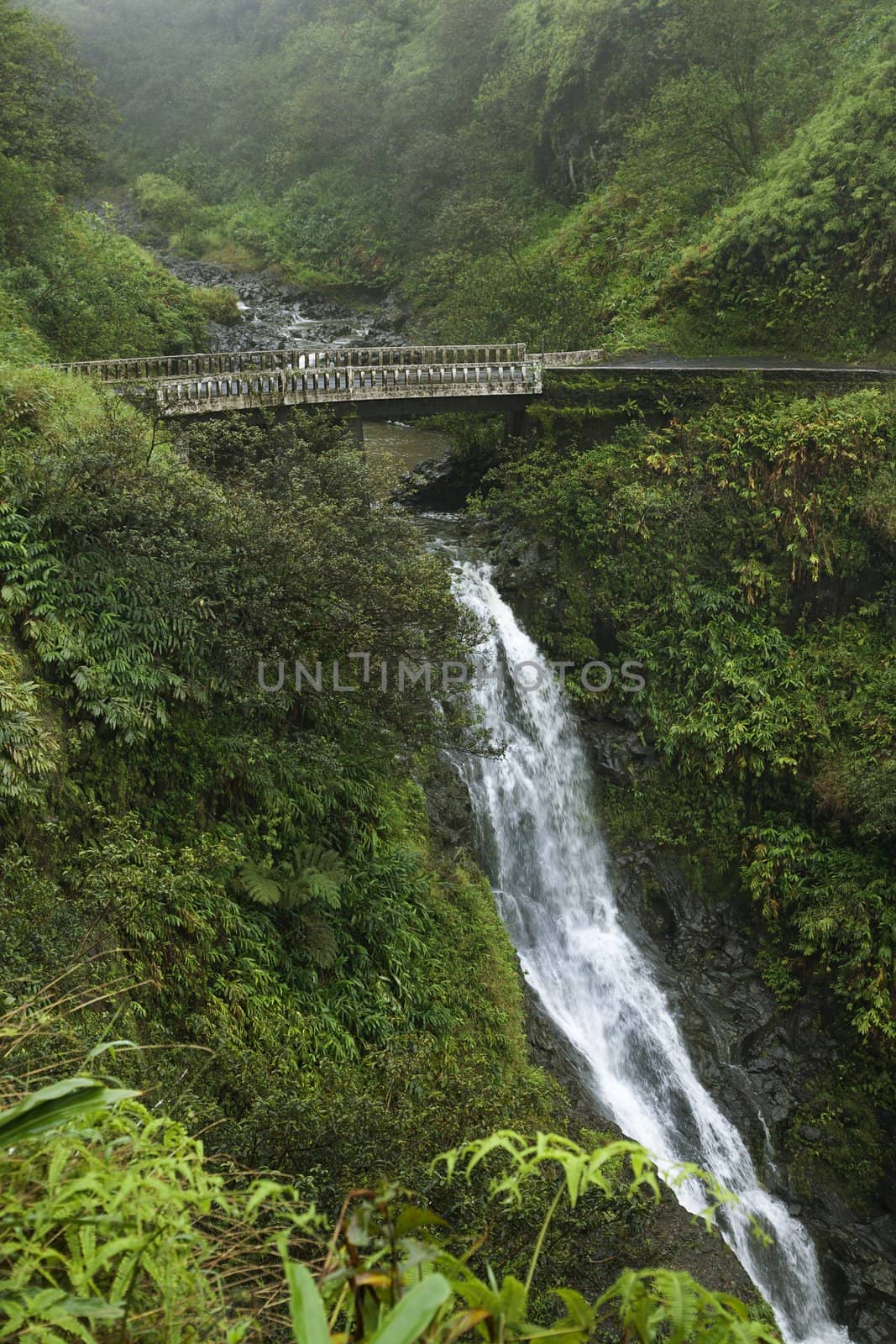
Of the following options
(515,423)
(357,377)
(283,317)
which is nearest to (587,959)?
(515,423)

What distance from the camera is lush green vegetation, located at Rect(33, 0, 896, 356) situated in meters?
20.2

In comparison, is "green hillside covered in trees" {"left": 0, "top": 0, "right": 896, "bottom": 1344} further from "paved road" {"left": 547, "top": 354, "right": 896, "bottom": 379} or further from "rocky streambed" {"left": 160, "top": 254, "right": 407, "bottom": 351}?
"rocky streambed" {"left": 160, "top": 254, "right": 407, "bottom": 351}

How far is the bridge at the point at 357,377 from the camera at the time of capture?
1592cm

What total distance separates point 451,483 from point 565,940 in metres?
11.0

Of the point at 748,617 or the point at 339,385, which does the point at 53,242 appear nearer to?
the point at 339,385

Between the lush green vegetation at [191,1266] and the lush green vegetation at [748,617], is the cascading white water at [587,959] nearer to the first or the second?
the lush green vegetation at [748,617]

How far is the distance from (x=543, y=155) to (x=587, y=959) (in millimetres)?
29791

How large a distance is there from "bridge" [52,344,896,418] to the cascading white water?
3.98 meters

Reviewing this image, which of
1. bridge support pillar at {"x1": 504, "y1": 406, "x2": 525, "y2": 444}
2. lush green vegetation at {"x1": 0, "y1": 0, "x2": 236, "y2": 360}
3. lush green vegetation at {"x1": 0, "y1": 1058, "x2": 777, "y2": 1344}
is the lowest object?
lush green vegetation at {"x1": 0, "y1": 1058, "x2": 777, "y2": 1344}

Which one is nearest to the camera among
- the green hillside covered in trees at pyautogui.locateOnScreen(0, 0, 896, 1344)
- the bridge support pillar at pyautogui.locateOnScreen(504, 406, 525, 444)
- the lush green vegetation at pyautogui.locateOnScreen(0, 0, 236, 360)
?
the green hillside covered in trees at pyautogui.locateOnScreen(0, 0, 896, 1344)

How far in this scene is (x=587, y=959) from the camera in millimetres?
13070

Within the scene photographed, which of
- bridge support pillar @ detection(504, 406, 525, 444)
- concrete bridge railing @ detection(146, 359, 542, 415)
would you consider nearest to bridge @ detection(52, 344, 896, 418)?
concrete bridge railing @ detection(146, 359, 542, 415)

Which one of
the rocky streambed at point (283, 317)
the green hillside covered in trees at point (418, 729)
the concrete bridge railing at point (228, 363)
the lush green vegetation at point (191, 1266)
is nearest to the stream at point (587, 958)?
the green hillside covered in trees at point (418, 729)

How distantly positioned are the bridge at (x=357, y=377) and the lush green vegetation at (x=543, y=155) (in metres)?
4.04
